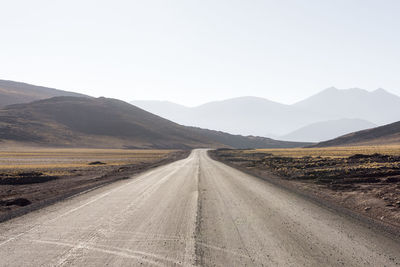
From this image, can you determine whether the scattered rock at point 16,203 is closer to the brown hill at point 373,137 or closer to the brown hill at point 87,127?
the brown hill at point 87,127

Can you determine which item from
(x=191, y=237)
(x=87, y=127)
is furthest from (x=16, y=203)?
(x=87, y=127)

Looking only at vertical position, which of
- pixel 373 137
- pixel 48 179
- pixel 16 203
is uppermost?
pixel 373 137

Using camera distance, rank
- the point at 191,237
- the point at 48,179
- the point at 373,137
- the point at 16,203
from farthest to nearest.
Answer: the point at 373,137
the point at 48,179
the point at 16,203
the point at 191,237

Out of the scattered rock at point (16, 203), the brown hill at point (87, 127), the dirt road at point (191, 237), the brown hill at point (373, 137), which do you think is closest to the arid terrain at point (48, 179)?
the scattered rock at point (16, 203)

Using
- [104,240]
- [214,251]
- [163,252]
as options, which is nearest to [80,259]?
[104,240]

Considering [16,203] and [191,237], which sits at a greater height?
[191,237]

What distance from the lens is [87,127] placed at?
148750 millimetres

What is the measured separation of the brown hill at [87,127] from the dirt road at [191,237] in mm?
118832

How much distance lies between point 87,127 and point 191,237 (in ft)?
513

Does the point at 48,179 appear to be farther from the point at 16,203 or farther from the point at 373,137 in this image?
the point at 373,137

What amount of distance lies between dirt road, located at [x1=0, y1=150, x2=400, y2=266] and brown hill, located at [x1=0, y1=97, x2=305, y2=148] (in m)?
119

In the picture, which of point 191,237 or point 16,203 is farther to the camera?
point 16,203

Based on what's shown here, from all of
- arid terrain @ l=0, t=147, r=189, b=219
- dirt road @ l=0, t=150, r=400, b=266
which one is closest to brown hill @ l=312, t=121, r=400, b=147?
arid terrain @ l=0, t=147, r=189, b=219

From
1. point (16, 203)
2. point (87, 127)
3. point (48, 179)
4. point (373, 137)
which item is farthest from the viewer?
point (87, 127)
